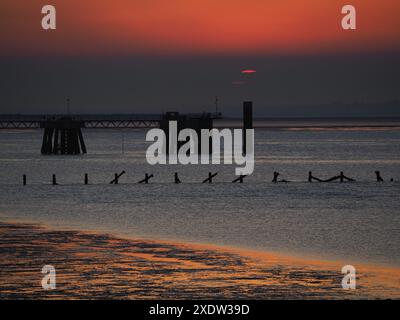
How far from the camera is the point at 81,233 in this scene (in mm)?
37875

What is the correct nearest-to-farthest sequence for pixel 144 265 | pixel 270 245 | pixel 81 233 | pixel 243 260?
pixel 144 265, pixel 243 260, pixel 270 245, pixel 81 233

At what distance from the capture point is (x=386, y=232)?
39750mm

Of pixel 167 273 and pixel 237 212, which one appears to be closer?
pixel 167 273

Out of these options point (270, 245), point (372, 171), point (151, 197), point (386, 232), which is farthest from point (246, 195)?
point (372, 171)

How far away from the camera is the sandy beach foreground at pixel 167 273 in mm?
22562

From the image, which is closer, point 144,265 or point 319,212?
point 144,265

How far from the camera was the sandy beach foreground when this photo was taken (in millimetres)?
22562

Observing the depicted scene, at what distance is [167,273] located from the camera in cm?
2584

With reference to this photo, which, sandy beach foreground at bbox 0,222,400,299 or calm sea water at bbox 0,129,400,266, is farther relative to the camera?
calm sea water at bbox 0,129,400,266

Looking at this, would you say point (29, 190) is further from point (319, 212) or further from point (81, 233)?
point (81, 233)

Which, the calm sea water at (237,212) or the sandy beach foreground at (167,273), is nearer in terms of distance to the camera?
the sandy beach foreground at (167,273)
